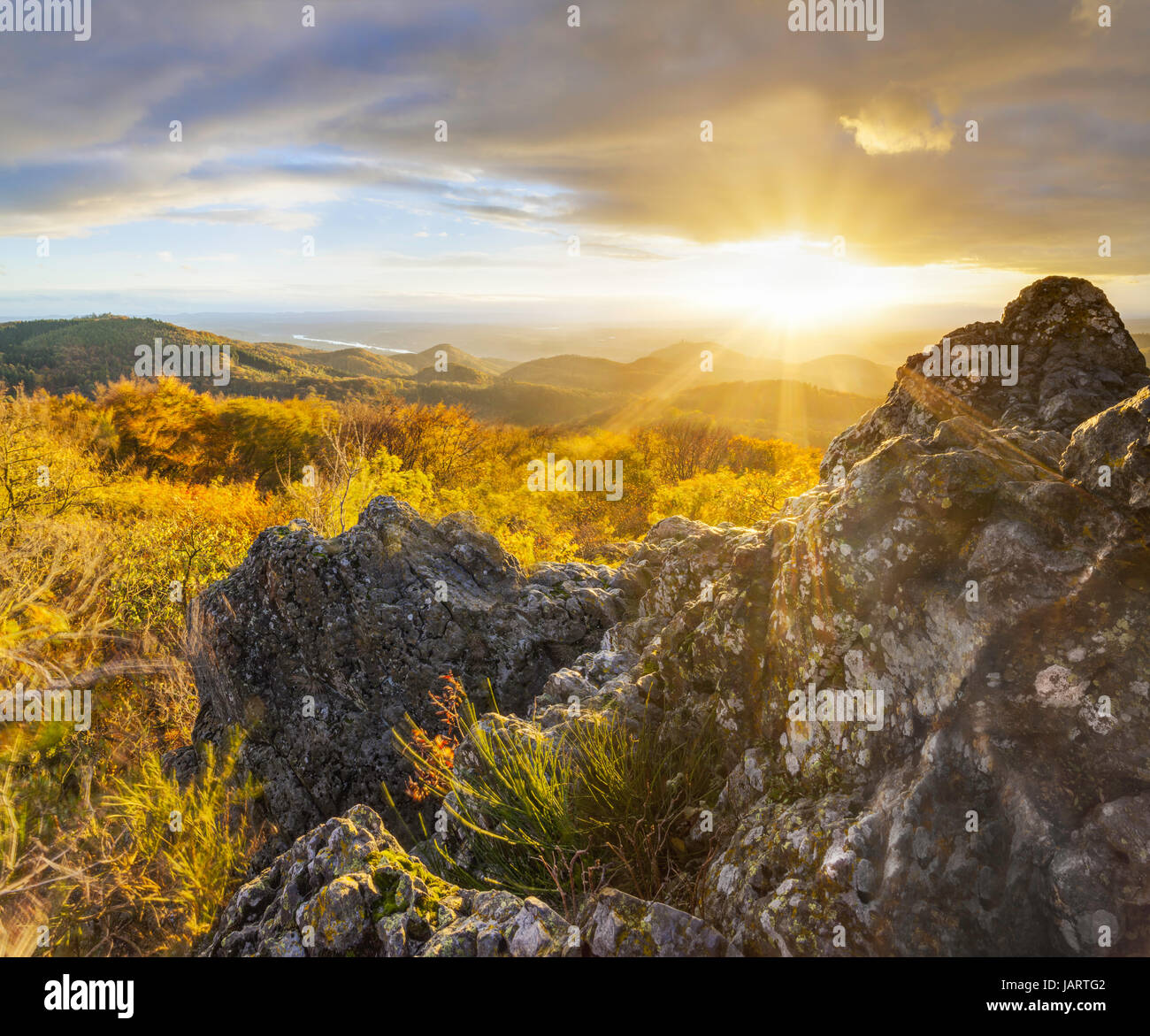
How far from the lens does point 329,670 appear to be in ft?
23.8

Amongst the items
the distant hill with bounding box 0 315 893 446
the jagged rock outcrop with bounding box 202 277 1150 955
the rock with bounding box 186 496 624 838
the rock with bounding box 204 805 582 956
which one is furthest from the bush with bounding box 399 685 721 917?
the distant hill with bounding box 0 315 893 446

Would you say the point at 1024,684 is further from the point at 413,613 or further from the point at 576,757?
the point at 413,613

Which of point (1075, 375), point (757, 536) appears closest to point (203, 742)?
point (757, 536)

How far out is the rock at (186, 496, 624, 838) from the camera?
695cm

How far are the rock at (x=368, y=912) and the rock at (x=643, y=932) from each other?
0.13 m

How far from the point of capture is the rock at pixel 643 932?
10.2ft

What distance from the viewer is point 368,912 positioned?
3.63m

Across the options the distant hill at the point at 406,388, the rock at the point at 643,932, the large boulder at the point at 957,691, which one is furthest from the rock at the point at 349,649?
the distant hill at the point at 406,388

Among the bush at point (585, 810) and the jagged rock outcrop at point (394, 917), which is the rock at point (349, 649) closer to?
the bush at point (585, 810)

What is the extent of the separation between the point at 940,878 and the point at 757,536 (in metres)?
2.94

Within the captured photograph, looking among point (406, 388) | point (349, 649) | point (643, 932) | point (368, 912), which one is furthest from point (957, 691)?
point (406, 388)

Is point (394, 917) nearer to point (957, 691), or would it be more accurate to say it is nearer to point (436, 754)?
point (436, 754)

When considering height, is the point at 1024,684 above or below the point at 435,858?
above

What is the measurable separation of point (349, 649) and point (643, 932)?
5.17 meters
